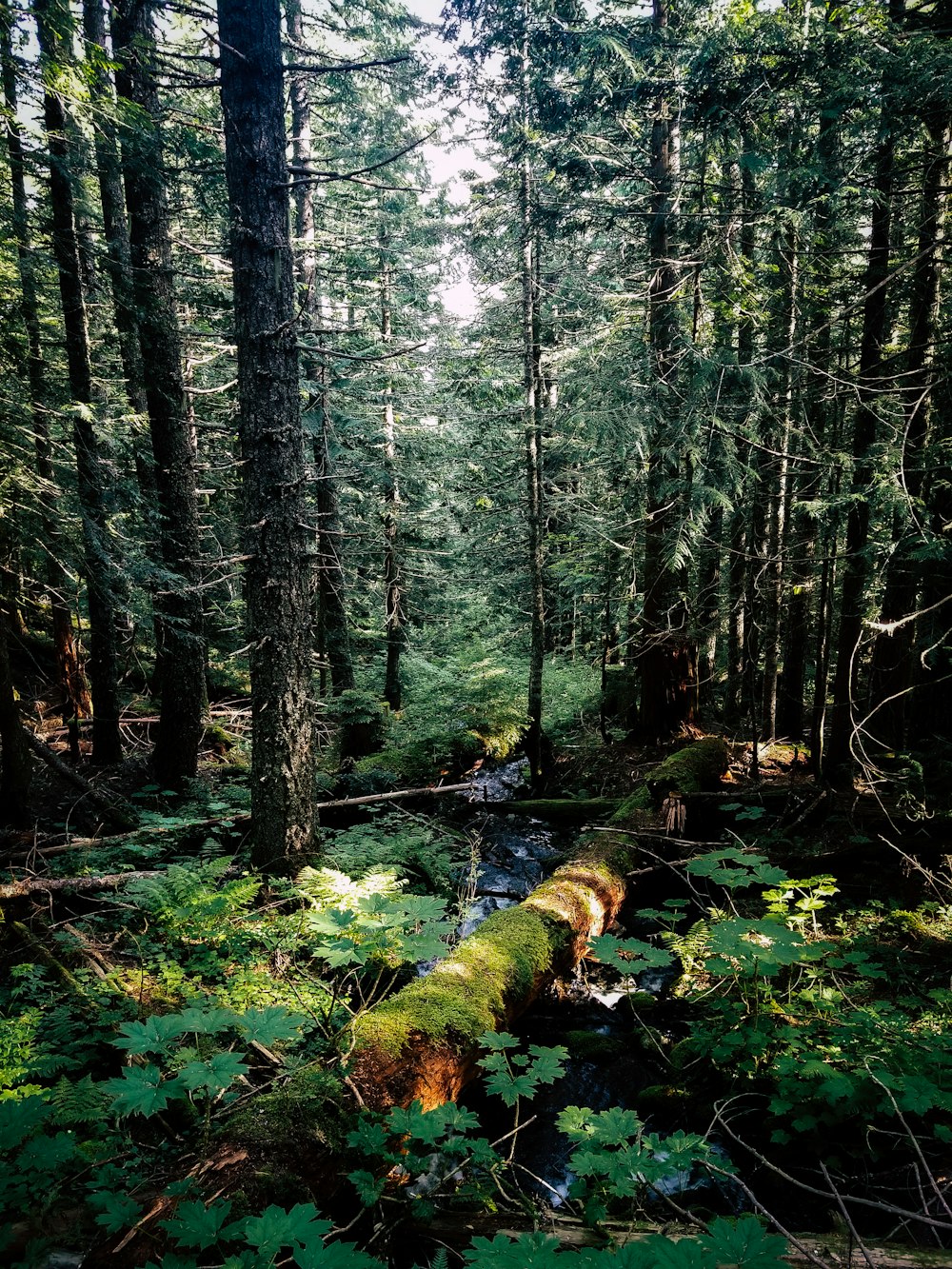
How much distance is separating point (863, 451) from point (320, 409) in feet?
32.2

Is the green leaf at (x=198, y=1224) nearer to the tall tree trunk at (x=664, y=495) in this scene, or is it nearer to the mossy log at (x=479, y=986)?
the mossy log at (x=479, y=986)

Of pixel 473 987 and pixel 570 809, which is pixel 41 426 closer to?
pixel 473 987

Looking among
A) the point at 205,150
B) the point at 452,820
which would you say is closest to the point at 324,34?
the point at 205,150

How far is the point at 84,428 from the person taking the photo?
27.3 ft

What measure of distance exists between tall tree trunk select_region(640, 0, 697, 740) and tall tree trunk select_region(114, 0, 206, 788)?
692 centimetres

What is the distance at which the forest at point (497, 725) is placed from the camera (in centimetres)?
283

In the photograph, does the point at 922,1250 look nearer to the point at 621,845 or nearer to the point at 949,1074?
the point at 949,1074

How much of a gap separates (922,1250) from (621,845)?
194 inches

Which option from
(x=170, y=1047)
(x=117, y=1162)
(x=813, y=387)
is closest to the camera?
(x=117, y=1162)

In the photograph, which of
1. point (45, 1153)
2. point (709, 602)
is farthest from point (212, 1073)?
point (709, 602)

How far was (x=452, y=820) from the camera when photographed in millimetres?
10008

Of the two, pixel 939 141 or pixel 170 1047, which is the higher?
pixel 939 141

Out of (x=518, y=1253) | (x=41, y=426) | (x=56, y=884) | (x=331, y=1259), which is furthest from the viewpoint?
(x=41, y=426)

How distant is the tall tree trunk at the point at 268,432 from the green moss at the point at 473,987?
206cm
